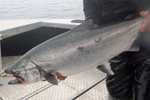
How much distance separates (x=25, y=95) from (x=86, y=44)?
1381 millimetres

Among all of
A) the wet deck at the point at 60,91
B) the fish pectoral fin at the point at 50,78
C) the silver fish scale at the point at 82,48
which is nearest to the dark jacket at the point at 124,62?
the wet deck at the point at 60,91

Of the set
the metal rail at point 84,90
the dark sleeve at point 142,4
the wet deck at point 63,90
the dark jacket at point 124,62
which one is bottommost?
the wet deck at point 63,90

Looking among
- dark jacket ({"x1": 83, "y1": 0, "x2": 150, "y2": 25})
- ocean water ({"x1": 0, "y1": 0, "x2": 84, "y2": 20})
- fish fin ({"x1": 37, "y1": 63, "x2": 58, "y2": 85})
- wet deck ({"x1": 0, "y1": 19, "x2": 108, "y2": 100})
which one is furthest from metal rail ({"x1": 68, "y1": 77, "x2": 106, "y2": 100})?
ocean water ({"x1": 0, "y1": 0, "x2": 84, "y2": 20})

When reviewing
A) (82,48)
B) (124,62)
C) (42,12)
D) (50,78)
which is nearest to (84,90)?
(124,62)

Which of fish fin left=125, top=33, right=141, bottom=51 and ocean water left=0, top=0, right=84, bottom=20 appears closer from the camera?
fish fin left=125, top=33, right=141, bottom=51

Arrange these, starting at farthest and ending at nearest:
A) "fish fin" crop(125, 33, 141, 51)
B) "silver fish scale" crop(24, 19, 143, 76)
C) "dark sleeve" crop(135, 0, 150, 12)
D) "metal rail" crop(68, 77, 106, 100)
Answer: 1. "metal rail" crop(68, 77, 106, 100)
2. "dark sleeve" crop(135, 0, 150, 12)
3. "fish fin" crop(125, 33, 141, 51)
4. "silver fish scale" crop(24, 19, 143, 76)

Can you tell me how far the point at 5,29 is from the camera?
3273 mm

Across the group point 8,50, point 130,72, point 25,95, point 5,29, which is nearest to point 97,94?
point 130,72

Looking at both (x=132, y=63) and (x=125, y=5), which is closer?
(x=125, y=5)

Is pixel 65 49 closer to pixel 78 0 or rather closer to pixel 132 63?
pixel 132 63

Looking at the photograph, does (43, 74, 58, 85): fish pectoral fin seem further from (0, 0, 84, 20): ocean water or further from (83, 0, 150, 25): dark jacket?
(0, 0, 84, 20): ocean water

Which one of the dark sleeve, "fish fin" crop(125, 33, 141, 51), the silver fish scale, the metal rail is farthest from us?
the metal rail

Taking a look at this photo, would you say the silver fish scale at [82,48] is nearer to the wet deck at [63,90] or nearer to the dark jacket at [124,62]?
the dark jacket at [124,62]

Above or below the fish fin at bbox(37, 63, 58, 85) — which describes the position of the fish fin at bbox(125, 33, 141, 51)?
above
